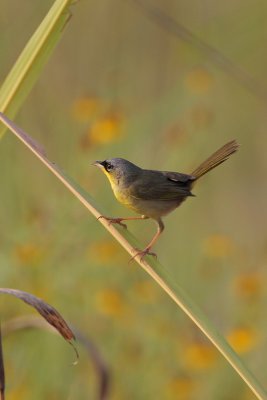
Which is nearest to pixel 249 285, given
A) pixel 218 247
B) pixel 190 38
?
pixel 218 247

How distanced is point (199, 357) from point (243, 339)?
0.89ft

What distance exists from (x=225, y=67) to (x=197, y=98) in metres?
2.25

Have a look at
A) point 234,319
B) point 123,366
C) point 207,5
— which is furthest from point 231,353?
point 207,5

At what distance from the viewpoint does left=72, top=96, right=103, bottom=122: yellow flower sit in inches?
181

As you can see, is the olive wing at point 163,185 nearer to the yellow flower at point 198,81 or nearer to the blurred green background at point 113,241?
the blurred green background at point 113,241

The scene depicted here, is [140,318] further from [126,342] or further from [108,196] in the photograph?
[108,196]

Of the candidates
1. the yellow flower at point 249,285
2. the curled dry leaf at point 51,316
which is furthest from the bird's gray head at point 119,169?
the yellow flower at point 249,285

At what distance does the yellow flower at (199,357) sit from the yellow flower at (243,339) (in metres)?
0.15

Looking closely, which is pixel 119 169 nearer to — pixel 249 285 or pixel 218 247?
pixel 249 285

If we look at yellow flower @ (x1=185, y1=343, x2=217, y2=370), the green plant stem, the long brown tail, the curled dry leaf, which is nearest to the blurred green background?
yellow flower @ (x1=185, y1=343, x2=217, y2=370)

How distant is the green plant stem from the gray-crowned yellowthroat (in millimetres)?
981

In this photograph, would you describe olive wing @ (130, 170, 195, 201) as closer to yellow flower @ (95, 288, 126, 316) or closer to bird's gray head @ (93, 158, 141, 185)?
bird's gray head @ (93, 158, 141, 185)

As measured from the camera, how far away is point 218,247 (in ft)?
16.0

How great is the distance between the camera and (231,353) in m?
1.81
